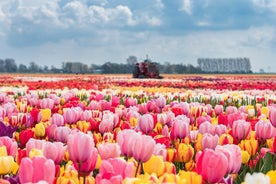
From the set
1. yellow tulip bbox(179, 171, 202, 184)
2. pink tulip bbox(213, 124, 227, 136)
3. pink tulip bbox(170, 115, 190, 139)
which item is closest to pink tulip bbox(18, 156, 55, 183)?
yellow tulip bbox(179, 171, 202, 184)

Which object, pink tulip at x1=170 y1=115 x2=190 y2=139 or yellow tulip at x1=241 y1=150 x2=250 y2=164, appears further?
pink tulip at x1=170 y1=115 x2=190 y2=139

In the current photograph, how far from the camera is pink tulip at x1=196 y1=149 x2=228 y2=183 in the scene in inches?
79.5

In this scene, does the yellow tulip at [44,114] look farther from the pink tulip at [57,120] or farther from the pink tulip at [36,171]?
the pink tulip at [36,171]

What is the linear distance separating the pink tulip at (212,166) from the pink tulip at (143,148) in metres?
0.36

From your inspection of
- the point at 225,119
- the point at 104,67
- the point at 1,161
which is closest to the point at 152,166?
the point at 1,161

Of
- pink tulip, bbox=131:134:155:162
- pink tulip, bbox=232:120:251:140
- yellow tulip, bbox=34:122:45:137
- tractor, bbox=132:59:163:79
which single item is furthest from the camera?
tractor, bbox=132:59:163:79

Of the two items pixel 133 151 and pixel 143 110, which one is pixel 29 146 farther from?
pixel 143 110

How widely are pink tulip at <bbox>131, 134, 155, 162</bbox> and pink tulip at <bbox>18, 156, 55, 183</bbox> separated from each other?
526mm

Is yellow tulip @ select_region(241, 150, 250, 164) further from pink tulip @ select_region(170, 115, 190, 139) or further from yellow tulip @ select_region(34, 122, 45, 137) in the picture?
yellow tulip @ select_region(34, 122, 45, 137)

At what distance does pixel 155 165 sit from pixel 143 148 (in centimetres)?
9

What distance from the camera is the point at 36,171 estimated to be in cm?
191

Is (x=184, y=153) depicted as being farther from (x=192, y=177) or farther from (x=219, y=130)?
(x=192, y=177)

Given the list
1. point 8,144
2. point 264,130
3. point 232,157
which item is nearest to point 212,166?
point 232,157

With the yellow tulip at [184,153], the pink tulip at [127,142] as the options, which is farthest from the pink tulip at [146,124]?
the pink tulip at [127,142]
